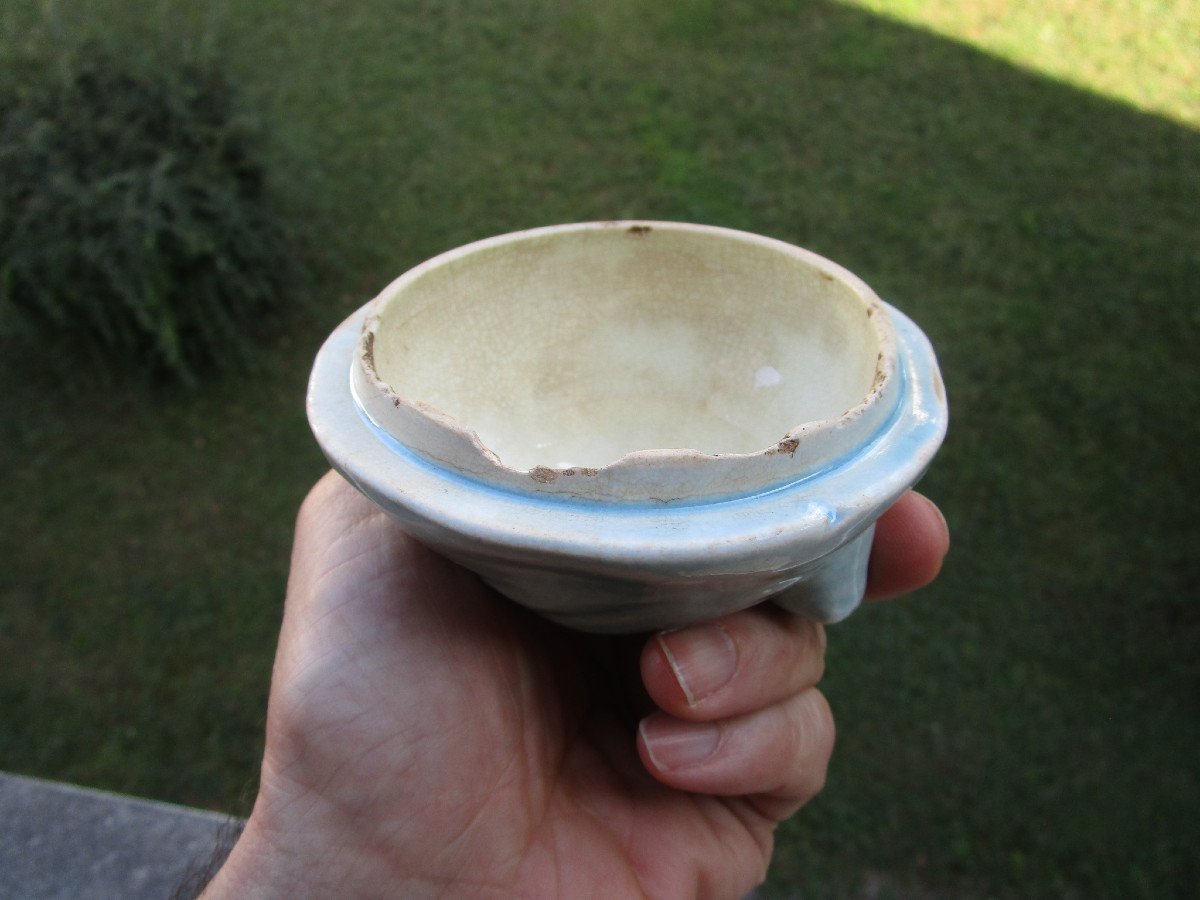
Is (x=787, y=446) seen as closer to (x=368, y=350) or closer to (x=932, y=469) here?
(x=368, y=350)

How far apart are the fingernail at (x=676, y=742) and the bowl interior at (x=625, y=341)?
321 millimetres

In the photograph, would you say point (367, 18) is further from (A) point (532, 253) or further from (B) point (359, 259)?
(A) point (532, 253)

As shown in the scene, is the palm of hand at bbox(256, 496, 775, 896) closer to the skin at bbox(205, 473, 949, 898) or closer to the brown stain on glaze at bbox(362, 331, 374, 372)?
the skin at bbox(205, 473, 949, 898)

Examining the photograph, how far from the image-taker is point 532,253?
1.13m

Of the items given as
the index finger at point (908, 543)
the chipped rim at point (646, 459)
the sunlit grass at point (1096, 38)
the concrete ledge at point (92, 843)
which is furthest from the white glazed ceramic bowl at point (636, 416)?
the sunlit grass at point (1096, 38)

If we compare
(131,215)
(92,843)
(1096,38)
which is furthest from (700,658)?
(1096,38)

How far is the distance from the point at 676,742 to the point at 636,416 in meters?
0.40

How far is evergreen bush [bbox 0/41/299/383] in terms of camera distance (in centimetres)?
239

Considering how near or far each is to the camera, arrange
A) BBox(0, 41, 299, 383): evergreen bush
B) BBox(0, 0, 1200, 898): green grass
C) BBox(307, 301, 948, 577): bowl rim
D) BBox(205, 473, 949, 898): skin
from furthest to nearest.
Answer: BBox(0, 41, 299, 383): evergreen bush
BBox(0, 0, 1200, 898): green grass
BBox(205, 473, 949, 898): skin
BBox(307, 301, 948, 577): bowl rim

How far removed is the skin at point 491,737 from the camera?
1.02 meters

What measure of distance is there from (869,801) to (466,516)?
152cm

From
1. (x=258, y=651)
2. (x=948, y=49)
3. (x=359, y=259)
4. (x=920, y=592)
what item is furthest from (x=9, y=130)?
(x=948, y=49)

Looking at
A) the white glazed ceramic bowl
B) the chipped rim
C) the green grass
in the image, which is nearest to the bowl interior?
the white glazed ceramic bowl

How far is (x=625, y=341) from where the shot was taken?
1.25 meters
